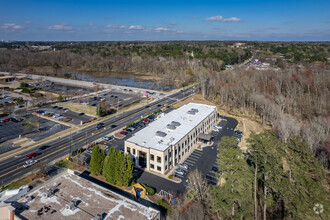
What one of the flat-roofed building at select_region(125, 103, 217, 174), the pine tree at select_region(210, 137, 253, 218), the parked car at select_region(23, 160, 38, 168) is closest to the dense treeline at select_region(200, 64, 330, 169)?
the flat-roofed building at select_region(125, 103, 217, 174)

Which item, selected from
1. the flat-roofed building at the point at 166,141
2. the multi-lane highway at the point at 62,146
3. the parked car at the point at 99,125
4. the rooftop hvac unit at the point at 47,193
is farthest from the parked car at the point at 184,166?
the parked car at the point at 99,125

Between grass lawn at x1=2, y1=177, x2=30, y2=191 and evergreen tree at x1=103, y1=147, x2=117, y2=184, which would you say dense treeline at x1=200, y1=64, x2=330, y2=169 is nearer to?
evergreen tree at x1=103, y1=147, x2=117, y2=184

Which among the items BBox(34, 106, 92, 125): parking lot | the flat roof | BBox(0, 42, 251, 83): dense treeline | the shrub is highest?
BBox(0, 42, 251, 83): dense treeline

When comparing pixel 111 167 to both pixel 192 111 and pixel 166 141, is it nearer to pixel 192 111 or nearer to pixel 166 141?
pixel 166 141

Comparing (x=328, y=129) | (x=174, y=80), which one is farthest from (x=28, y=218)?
(x=174, y=80)

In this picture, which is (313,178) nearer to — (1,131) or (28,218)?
(28,218)

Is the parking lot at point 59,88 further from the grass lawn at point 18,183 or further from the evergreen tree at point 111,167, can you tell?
the evergreen tree at point 111,167
